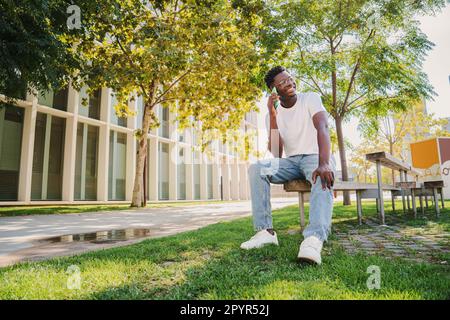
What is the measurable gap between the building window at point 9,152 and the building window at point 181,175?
12.8 metres

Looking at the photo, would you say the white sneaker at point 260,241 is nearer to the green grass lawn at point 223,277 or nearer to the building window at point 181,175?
the green grass lawn at point 223,277

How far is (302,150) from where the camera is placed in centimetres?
330

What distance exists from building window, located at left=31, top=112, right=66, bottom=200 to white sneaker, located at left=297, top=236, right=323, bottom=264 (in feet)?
51.8

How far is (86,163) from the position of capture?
703 inches

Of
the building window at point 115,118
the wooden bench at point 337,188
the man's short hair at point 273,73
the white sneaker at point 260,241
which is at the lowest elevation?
the white sneaker at point 260,241

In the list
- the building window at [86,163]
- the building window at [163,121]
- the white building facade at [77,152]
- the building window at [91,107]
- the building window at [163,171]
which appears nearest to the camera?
the white building facade at [77,152]

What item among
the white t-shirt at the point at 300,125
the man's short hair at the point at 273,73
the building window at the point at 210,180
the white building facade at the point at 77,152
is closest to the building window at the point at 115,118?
the white building facade at the point at 77,152

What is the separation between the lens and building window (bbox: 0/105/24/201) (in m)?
13.9

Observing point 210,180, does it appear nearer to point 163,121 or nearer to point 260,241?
point 163,121

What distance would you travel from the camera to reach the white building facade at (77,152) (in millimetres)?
14406

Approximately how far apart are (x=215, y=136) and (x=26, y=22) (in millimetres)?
11151

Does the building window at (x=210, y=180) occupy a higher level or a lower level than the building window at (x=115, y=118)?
lower

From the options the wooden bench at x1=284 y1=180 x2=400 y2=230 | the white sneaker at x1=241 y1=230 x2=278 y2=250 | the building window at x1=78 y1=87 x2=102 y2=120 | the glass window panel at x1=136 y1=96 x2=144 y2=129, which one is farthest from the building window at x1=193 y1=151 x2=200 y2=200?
the white sneaker at x1=241 y1=230 x2=278 y2=250

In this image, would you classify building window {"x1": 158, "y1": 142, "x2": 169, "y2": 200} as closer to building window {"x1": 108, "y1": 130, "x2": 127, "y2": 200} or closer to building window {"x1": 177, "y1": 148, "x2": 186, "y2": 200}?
building window {"x1": 177, "y1": 148, "x2": 186, "y2": 200}
